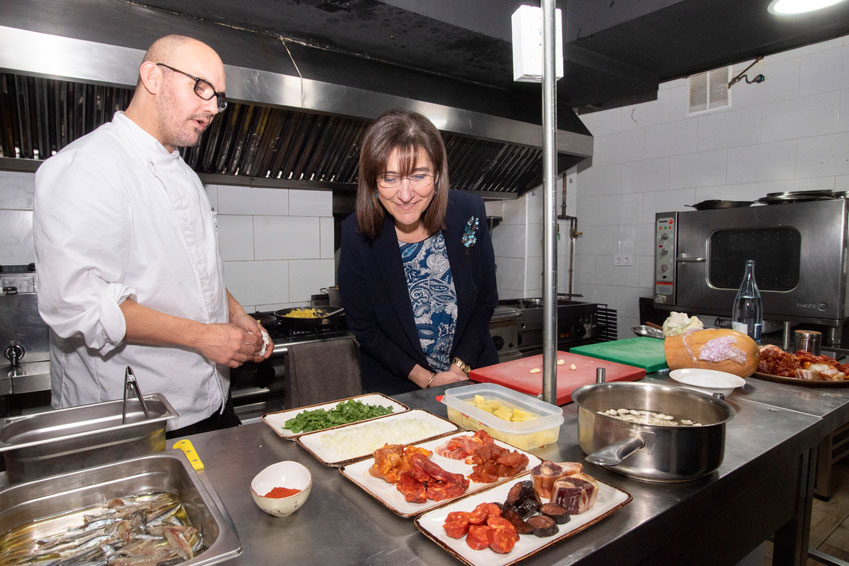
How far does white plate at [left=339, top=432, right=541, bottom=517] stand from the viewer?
0.80m

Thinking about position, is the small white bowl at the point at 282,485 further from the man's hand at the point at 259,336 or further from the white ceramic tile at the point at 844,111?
the white ceramic tile at the point at 844,111

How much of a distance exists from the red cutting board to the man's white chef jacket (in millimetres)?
933

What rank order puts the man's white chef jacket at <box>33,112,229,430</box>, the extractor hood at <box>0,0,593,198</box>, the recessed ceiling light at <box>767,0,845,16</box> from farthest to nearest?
the extractor hood at <box>0,0,593,198</box>
the recessed ceiling light at <box>767,0,845,16</box>
the man's white chef jacket at <box>33,112,229,430</box>

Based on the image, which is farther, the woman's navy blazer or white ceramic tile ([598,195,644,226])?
white ceramic tile ([598,195,644,226])

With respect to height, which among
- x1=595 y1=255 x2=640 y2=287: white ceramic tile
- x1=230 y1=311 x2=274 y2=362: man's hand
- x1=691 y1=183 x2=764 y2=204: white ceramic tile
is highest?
x1=691 y1=183 x2=764 y2=204: white ceramic tile

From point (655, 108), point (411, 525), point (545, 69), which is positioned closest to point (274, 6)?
point (545, 69)

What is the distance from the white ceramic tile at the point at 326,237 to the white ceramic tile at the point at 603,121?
2.68 meters

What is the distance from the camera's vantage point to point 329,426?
117cm

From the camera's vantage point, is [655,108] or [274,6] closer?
[274,6]

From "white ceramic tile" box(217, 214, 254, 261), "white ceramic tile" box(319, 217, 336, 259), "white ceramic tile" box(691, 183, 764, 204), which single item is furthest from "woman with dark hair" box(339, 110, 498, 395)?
"white ceramic tile" box(691, 183, 764, 204)

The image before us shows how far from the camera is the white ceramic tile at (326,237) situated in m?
3.48

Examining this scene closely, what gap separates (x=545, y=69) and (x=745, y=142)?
332 centimetres

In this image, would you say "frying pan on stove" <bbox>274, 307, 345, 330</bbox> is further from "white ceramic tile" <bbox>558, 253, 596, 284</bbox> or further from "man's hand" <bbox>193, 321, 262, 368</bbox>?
"white ceramic tile" <bbox>558, 253, 596, 284</bbox>

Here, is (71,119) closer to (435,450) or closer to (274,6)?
(274,6)
